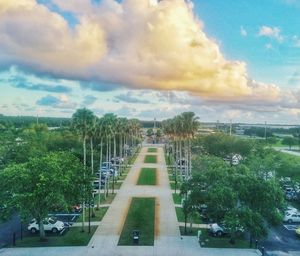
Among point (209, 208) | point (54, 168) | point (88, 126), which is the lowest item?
point (209, 208)

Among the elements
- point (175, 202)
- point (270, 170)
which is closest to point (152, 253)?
point (175, 202)

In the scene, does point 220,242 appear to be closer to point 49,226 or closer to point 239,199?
point 239,199

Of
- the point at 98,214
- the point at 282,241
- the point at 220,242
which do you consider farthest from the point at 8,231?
the point at 282,241

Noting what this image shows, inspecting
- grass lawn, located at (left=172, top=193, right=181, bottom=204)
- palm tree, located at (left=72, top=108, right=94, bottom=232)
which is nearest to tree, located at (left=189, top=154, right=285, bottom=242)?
palm tree, located at (left=72, top=108, right=94, bottom=232)

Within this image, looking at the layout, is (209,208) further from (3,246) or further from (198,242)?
(3,246)

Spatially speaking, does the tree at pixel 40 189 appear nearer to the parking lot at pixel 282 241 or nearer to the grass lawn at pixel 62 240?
the grass lawn at pixel 62 240
